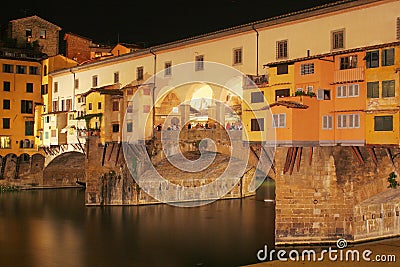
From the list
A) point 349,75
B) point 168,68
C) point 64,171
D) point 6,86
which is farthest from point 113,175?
point 349,75

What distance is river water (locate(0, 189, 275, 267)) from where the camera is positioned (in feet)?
86.0

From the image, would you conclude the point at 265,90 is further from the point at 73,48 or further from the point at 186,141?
the point at 73,48

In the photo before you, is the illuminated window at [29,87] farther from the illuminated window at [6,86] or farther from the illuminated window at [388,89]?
the illuminated window at [388,89]

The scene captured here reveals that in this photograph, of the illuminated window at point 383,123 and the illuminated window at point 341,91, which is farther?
the illuminated window at point 341,91

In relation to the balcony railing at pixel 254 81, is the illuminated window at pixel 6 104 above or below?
above

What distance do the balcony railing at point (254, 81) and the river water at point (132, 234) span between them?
853 cm

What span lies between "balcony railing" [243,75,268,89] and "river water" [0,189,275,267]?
A: 8.53 m

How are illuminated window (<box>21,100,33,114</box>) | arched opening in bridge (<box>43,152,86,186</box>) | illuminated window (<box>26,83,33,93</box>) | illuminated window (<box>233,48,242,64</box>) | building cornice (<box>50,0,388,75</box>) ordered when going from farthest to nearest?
illuminated window (<box>26,83,33,93</box>)
illuminated window (<box>21,100,33,114</box>)
arched opening in bridge (<box>43,152,86,186</box>)
illuminated window (<box>233,48,242,64</box>)
building cornice (<box>50,0,388,75</box>)

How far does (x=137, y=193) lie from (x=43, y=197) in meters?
11.7

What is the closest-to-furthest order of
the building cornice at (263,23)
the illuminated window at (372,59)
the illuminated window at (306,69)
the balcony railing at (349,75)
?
the illuminated window at (372,59) → the balcony railing at (349,75) → the illuminated window at (306,69) → the building cornice at (263,23)

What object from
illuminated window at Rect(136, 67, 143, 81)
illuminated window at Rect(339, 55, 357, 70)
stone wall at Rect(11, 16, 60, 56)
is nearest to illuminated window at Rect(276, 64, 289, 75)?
illuminated window at Rect(339, 55, 357, 70)

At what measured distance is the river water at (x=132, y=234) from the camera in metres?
26.2

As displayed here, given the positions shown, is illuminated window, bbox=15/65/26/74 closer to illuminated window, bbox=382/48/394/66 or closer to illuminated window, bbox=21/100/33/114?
illuminated window, bbox=21/100/33/114

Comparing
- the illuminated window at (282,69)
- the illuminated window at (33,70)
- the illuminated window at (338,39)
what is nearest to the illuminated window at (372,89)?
the illuminated window at (338,39)
